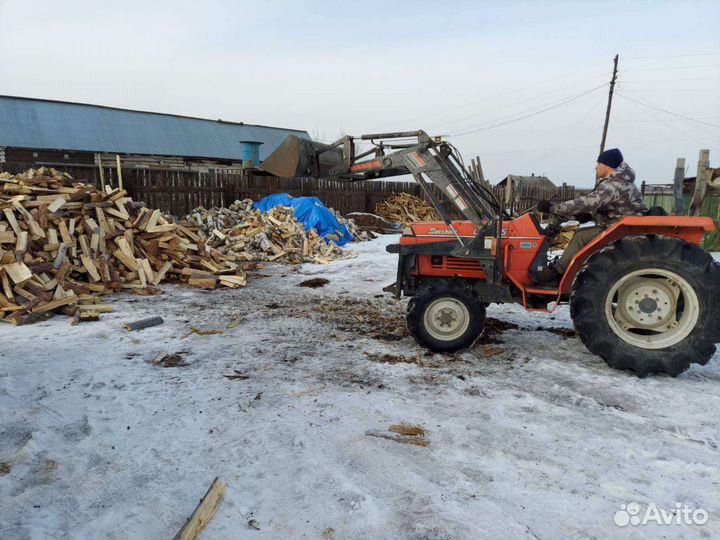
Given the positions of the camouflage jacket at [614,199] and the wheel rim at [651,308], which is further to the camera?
the camouflage jacket at [614,199]

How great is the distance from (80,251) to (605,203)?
8.54 meters

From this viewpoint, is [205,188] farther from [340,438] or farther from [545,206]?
[340,438]

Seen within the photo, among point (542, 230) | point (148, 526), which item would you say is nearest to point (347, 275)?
point (542, 230)

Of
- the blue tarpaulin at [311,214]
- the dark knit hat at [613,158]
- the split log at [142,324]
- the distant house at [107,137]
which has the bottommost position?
the split log at [142,324]

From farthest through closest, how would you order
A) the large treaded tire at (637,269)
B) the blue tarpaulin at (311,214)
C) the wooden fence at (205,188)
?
the blue tarpaulin at (311,214) < the wooden fence at (205,188) < the large treaded tire at (637,269)

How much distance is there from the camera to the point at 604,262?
4336 millimetres

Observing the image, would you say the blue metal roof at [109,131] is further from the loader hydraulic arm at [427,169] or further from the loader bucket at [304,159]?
the loader hydraulic arm at [427,169]

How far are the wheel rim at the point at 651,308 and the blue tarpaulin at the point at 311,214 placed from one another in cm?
1071

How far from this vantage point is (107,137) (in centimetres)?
2509

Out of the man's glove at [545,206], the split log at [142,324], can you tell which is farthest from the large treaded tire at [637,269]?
the split log at [142,324]

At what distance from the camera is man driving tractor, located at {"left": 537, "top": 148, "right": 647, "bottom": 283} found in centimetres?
469

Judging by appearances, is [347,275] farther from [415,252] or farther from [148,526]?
[148,526]

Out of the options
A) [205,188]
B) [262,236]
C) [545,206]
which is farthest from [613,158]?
[205,188]

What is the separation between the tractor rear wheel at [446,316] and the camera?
494cm
